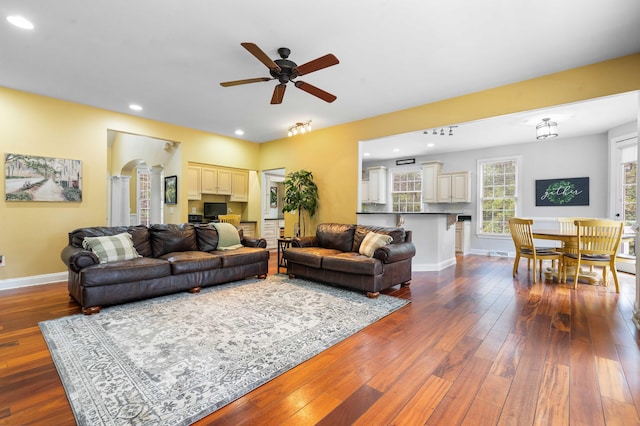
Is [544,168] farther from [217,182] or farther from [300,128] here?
[217,182]

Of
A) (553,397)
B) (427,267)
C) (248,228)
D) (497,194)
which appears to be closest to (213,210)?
(248,228)

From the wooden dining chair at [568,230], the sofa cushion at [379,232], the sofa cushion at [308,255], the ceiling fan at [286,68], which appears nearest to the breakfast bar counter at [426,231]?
the sofa cushion at [379,232]

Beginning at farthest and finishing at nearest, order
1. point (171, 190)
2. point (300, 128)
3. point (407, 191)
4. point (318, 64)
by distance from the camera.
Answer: point (407, 191) < point (171, 190) < point (300, 128) < point (318, 64)

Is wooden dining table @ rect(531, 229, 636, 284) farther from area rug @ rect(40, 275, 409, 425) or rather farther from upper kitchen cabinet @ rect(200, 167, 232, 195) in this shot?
upper kitchen cabinet @ rect(200, 167, 232, 195)

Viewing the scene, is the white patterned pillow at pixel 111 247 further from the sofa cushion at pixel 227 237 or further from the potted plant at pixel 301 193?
the potted plant at pixel 301 193

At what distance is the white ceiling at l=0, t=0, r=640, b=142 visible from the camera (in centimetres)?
244

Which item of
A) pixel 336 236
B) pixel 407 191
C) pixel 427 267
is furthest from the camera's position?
pixel 407 191

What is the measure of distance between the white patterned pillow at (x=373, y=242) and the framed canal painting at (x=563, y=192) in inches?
189

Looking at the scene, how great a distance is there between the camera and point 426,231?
17.6 ft

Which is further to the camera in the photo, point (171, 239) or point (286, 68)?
point (171, 239)

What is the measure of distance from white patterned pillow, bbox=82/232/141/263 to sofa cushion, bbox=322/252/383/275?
2.54 meters

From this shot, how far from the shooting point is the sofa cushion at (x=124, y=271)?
304 cm

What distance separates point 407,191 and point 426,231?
3.37 meters

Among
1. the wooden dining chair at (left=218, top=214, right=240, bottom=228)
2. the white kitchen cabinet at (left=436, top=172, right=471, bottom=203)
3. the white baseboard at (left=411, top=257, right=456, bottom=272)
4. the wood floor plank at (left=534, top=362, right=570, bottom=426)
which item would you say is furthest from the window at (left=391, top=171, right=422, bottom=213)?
the wood floor plank at (left=534, top=362, right=570, bottom=426)
